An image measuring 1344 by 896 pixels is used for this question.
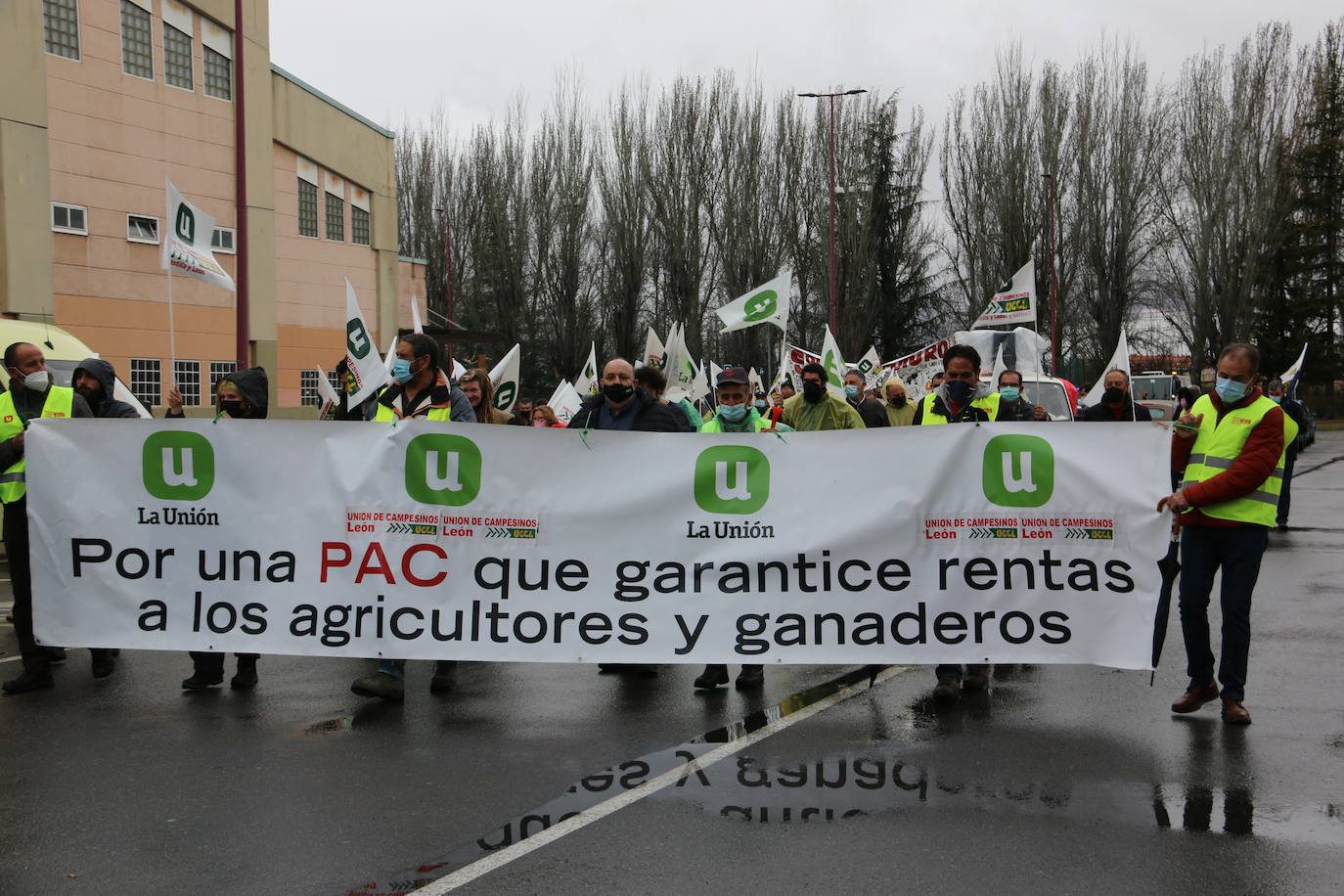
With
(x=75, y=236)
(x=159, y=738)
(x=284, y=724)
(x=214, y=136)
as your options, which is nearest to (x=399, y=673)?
(x=284, y=724)

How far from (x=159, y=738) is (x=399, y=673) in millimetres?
1270

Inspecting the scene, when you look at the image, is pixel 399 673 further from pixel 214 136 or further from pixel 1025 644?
pixel 214 136

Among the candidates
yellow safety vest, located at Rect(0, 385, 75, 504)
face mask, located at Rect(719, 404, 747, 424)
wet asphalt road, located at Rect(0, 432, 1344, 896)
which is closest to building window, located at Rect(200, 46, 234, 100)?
yellow safety vest, located at Rect(0, 385, 75, 504)

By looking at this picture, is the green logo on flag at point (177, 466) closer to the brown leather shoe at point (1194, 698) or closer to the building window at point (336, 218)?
the brown leather shoe at point (1194, 698)

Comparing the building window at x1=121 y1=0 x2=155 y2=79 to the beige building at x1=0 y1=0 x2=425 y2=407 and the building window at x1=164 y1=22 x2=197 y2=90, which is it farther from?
the building window at x1=164 y1=22 x2=197 y2=90

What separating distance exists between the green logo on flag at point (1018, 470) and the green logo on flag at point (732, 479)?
118 cm

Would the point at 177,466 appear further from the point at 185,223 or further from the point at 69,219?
the point at 69,219

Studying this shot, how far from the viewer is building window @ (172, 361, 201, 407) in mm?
26938

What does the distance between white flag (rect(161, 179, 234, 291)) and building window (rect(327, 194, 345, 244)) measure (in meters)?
16.3

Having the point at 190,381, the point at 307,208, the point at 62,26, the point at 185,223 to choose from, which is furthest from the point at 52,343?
the point at 307,208

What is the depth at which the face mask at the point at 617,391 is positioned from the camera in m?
7.66

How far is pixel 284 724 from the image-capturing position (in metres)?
6.50

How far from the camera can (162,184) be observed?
1015 inches

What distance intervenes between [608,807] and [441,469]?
8.07 feet
